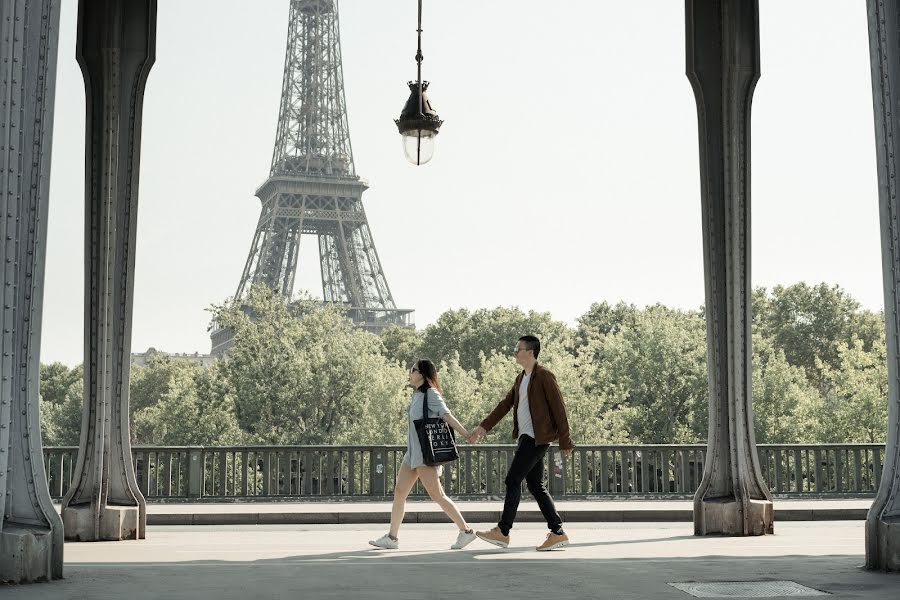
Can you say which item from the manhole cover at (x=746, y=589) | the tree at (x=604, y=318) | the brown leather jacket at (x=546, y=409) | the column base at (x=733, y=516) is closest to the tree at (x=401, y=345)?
the tree at (x=604, y=318)

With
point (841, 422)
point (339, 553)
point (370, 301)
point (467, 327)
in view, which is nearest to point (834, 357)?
point (841, 422)

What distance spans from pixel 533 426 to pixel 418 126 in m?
3.69

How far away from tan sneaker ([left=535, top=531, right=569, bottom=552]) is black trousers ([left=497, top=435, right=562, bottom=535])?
Answer: 2.7 inches

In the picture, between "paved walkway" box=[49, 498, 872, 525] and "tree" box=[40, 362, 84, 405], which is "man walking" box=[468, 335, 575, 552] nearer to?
"paved walkway" box=[49, 498, 872, 525]

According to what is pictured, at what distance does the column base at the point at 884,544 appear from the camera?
8.09 meters

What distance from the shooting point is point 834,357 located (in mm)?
78000

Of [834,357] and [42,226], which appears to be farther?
[834,357]

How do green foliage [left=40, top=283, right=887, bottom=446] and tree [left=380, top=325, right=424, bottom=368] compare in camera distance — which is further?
tree [left=380, top=325, right=424, bottom=368]

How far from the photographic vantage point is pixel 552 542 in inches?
411

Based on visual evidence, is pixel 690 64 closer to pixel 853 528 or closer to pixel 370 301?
pixel 853 528

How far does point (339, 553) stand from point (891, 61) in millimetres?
5848

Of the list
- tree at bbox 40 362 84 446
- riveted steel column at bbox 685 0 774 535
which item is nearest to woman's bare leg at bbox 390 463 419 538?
riveted steel column at bbox 685 0 774 535

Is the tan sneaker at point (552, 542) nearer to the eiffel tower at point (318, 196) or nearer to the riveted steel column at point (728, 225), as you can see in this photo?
the riveted steel column at point (728, 225)

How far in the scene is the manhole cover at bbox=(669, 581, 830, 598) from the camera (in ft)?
23.7
